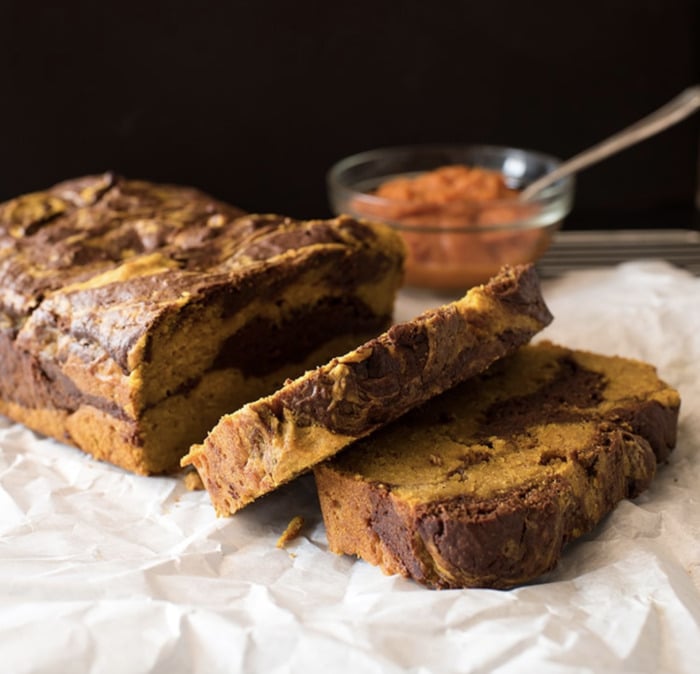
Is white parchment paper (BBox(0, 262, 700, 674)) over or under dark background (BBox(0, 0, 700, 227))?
under

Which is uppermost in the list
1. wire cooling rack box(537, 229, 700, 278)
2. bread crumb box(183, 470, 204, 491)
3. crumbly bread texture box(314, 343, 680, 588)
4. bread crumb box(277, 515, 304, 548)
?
crumbly bread texture box(314, 343, 680, 588)

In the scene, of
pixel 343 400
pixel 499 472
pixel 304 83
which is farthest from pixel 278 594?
pixel 304 83

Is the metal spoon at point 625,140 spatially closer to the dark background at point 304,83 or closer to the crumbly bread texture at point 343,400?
the dark background at point 304,83

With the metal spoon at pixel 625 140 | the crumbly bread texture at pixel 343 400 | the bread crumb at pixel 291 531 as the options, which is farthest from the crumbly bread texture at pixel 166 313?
the metal spoon at pixel 625 140

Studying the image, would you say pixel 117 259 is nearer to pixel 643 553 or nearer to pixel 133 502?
pixel 133 502

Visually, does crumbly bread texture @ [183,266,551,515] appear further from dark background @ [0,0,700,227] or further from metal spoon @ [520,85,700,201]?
dark background @ [0,0,700,227]

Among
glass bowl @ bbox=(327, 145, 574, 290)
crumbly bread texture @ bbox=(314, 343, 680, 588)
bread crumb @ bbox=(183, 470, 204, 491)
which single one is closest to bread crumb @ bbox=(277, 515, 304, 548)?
crumbly bread texture @ bbox=(314, 343, 680, 588)

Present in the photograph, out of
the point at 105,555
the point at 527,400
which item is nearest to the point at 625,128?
the point at 527,400
